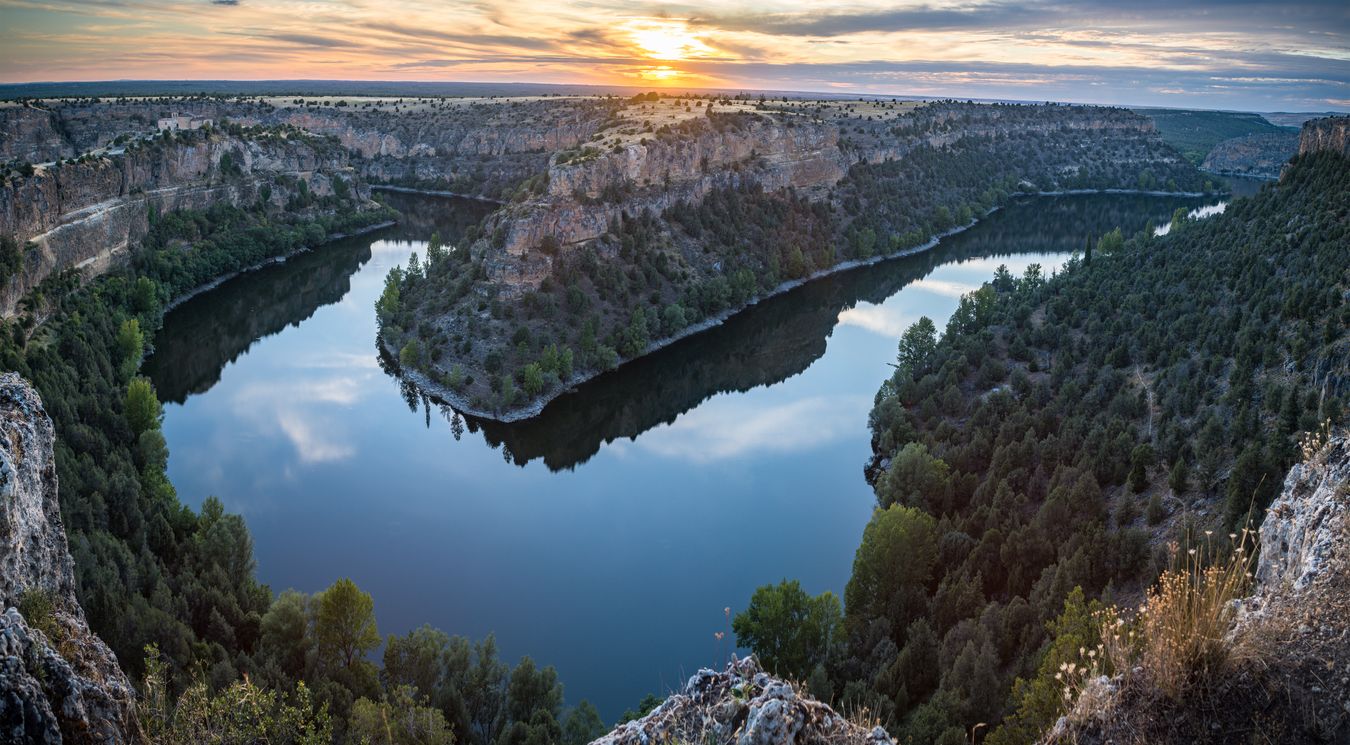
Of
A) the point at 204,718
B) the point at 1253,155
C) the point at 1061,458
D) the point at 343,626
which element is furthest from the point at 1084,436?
the point at 1253,155

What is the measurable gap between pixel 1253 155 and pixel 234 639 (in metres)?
146

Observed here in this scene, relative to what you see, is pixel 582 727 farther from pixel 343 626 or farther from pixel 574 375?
pixel 574 375

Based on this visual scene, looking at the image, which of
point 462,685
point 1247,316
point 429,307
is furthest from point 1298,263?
point 429,307

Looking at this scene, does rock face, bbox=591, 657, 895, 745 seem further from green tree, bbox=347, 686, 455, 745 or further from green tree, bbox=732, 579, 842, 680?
green tree, bbox=732, 579, 842, 680

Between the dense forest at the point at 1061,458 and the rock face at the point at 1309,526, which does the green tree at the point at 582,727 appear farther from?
the rock face at the point at 1309,526

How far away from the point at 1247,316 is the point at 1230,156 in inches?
4690

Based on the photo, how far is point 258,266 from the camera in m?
65.6

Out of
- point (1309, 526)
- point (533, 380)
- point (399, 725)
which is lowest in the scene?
point (399, 725)

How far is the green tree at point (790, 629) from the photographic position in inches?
805

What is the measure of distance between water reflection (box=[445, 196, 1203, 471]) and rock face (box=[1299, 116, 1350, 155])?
22.8 m

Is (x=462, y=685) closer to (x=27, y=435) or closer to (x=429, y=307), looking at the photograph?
(x=27, y=435)

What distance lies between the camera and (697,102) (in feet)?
290

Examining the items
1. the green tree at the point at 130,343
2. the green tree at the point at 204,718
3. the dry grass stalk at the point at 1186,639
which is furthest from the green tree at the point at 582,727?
the green tree at the point at 130,343

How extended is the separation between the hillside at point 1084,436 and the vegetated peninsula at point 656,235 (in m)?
16.4
